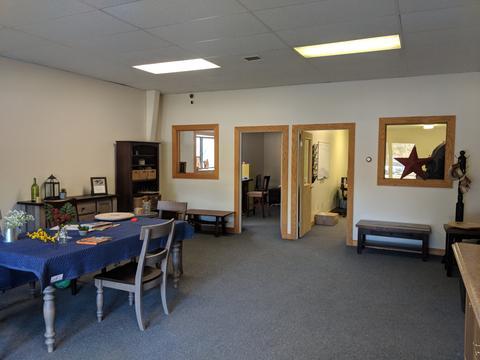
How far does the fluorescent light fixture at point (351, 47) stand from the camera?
4.09 metres

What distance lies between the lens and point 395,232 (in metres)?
5.33

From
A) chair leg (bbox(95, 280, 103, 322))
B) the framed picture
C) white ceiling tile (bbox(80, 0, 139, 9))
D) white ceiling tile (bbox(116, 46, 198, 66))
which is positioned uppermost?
white ceiling tile (bbox(116, 46, 198, 66))

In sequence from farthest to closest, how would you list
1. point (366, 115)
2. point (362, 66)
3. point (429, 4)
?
point (366, 115) < point (362, 66) < point (429, 4)

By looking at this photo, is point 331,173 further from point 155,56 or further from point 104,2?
point 104,2

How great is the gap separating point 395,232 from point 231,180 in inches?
117

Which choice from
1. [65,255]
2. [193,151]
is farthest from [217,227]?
[65,255]

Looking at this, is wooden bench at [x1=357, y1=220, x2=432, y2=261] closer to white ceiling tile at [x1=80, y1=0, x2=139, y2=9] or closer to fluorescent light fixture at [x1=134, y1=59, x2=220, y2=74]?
fluorescent light fixture at [x1=134, y1=59, x2=220, y2=74]

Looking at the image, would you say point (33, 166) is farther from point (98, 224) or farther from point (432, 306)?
point (432, 306)

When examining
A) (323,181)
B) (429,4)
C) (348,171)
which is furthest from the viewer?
(323,181)

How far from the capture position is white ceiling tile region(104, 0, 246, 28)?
9.86 ft

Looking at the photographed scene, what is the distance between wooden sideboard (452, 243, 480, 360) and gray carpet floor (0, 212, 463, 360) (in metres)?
0.71

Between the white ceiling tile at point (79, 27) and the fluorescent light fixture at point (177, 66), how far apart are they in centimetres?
132

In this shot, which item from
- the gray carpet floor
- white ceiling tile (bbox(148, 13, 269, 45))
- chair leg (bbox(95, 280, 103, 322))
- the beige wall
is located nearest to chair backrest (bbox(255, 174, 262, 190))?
the beige wall

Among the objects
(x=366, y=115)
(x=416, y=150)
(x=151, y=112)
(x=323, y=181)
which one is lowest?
(x=323, y=181)
